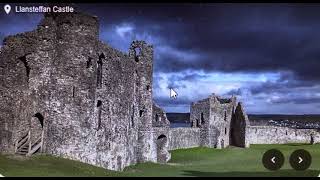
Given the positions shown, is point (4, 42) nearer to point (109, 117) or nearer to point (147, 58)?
point (109, 117)

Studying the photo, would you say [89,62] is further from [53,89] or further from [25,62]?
[25,62]

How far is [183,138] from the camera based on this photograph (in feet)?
178

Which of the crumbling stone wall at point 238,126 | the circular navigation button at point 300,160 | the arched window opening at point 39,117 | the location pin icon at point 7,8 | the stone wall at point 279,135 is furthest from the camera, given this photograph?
the stone wall at point 279,135

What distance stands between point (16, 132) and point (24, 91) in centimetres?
194

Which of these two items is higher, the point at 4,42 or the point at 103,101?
the point at 4,42

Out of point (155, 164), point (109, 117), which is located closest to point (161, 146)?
point (155, 164)

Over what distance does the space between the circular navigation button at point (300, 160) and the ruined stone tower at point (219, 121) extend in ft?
117

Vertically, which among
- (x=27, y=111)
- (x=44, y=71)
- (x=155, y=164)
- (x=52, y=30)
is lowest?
(x=155, y=164)

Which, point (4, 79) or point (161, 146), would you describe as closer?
point (4, 79)

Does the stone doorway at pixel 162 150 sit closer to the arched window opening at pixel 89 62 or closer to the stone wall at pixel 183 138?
the stone wall at pixel 183 138

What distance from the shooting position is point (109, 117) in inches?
1277

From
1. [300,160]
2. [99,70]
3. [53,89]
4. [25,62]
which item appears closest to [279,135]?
[99,70]

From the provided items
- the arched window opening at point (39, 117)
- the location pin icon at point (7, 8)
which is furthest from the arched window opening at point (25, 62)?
the location pin icon at point (7, 8)

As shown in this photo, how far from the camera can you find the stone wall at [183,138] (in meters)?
51.7
